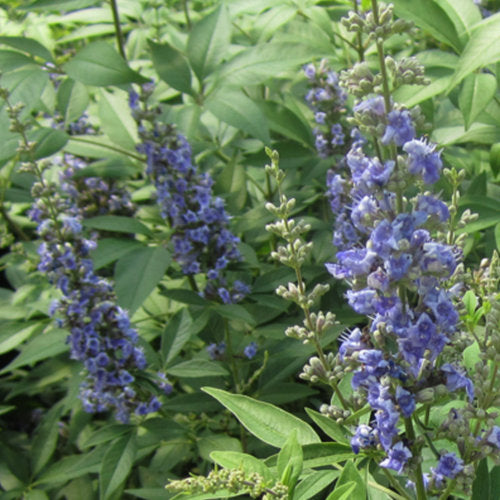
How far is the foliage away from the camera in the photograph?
1562 millimetres

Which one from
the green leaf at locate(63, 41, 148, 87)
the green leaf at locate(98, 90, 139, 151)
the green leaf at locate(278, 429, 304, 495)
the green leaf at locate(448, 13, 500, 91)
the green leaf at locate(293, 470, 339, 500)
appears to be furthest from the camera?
the green leaf at locate(98, 90, 139, 151)

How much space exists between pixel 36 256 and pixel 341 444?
2.51 meters

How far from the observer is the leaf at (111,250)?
317 cm

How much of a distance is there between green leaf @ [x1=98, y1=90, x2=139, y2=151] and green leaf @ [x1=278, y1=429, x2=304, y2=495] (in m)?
2.39

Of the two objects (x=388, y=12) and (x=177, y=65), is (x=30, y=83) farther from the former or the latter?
(x=388, y=12)

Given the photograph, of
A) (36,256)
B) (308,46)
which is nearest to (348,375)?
(308,46)

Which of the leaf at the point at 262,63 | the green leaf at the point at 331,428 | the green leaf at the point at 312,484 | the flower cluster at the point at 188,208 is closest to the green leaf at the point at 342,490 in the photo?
the green leaf at the point at 312,484

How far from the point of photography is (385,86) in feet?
4.81

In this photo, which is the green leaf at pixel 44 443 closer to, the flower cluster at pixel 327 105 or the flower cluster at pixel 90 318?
the flower cluster at pixel 90 318

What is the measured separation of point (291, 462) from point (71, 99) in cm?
246

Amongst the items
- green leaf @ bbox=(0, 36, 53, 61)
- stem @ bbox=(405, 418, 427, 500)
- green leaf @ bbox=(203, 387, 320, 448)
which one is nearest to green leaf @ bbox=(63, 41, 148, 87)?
green leaf @ bbox=(0, 36, 53, 61)

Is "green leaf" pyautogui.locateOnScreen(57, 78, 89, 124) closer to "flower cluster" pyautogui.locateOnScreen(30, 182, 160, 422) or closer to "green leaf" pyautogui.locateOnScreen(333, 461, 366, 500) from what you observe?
"flower cluster" pyautogui.locateOnScreen(30, 182, 160, 422)

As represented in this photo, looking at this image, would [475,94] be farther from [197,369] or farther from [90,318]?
[90,318]

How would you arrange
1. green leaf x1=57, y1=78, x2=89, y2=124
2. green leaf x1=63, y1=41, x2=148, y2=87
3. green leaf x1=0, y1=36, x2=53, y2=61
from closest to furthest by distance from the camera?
green leaf x1=63, y1=41, x2=148, y2=87
green leaf x1=0, y1=36, x2=53, y2=61
green leaf x1=57, y1=78, x2=89, y2=124
